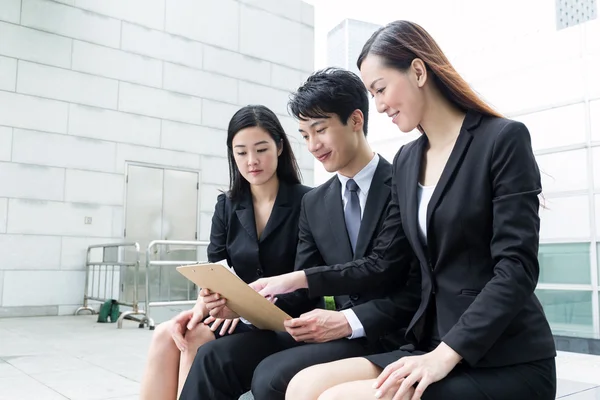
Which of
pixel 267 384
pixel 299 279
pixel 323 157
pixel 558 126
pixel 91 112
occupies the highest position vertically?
pixel 558 126

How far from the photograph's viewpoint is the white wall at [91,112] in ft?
21.0

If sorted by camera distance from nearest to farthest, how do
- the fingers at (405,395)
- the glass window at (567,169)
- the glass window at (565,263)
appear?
the fingers at (405,395) → the glass window at (565,263) → the glass window at (567,169)

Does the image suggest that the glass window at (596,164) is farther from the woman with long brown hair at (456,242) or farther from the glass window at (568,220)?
the woman with long brown hair at (456,242)

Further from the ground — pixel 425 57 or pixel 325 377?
pixel 425 57

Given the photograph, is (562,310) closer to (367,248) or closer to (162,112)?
(162,112)

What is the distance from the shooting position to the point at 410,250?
1.41 m

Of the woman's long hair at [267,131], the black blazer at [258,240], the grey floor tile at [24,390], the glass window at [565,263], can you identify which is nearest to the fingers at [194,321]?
the black blazer at [258,240]

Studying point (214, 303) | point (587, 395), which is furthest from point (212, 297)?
point (587, 395)

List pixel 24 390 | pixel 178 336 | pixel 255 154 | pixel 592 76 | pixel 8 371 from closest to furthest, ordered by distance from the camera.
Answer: pixel 178 336
pixel 255 154
pixel 24 390
pixel 8 371
pixel 592 76

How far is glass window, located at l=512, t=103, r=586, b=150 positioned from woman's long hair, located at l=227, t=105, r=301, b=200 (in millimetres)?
6699

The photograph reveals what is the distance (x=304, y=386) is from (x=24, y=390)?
223 cm

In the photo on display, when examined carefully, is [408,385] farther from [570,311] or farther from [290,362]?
[570,311]

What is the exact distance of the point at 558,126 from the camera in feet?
26.1

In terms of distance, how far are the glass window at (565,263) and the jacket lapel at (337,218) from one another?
645 centimetres
